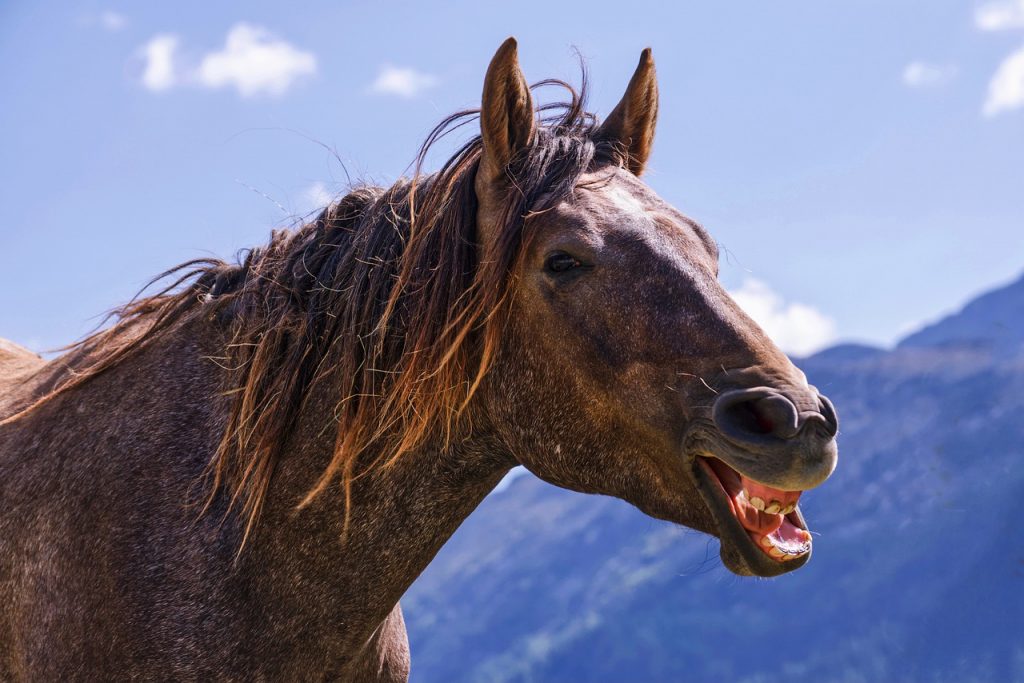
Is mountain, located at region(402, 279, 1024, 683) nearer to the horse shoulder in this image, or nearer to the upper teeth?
A: the horse shoulder

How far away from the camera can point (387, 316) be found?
10.5 ft

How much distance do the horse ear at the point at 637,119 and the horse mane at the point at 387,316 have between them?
87 millimetres

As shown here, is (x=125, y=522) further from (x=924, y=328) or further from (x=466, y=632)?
(x=924, y=328)

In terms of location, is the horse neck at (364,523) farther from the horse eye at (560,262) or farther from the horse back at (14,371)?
the horse back at (14,371)

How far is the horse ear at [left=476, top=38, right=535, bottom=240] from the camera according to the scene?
3.10 meters

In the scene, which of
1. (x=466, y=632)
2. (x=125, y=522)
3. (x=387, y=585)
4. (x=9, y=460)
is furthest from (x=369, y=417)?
(x=466, y=632)

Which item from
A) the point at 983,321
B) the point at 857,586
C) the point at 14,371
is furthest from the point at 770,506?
the point at 983,321

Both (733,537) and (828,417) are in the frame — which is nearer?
(828,417)

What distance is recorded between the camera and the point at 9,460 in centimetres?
361

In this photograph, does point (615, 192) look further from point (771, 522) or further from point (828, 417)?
point (771, 522)

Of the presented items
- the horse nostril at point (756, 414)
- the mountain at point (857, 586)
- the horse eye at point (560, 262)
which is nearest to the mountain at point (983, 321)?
the mountain at point (857, 586)

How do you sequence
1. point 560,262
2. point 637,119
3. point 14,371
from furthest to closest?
1. point 14,371
2. point 637,119
3. point 560,262

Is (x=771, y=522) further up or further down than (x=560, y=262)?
further down

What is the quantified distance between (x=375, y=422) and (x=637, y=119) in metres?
1.58
